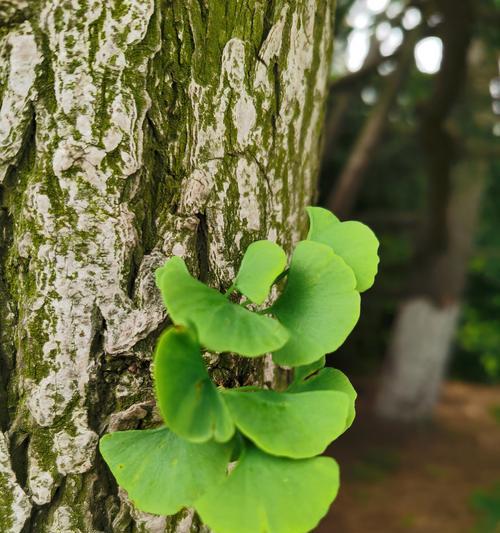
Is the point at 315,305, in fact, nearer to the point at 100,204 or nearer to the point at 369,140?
the point at 100,204

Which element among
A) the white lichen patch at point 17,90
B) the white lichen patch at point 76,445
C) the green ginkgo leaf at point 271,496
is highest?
the white lichen patch at point 17,90

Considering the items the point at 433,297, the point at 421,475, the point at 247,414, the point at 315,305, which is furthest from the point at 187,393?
the point at 433,297

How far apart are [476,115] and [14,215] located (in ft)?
16.5

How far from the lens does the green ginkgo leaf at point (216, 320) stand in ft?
1.84

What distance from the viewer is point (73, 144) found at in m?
0.69

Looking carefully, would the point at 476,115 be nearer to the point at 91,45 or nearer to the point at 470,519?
the point at 470,519

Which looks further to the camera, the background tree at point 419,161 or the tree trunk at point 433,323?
the tree trunk at point 433,323

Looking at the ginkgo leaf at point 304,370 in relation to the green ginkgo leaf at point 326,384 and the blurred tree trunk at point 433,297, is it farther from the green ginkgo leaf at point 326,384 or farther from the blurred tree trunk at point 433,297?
the blurred tree trunk at point 433,297

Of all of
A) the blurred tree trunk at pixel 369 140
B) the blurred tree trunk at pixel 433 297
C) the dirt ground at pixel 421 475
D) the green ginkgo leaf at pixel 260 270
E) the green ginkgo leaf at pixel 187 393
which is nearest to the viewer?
the green ginkgo leaf at pixel 187 393

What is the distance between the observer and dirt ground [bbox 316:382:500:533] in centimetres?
414

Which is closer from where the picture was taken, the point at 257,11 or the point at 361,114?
the point at 257,11

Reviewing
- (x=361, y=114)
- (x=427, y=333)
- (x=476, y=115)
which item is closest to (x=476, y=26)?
(x=476, y=115)

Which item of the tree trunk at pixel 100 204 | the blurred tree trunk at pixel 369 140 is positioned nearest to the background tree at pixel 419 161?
the blurred tree trunk at pixel 369 140

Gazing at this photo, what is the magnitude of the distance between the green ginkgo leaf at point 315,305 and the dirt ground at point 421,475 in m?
3.85
